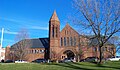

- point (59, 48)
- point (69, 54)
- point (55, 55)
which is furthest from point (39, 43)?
point (69, 54)

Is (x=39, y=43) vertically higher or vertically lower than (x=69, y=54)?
higher

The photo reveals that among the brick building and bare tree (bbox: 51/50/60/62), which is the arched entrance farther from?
bare tree (bbox: 51/50/60/62)

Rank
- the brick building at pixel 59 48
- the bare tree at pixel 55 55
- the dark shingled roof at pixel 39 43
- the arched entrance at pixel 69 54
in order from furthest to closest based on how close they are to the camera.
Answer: the dark shingled roof at pixel 39 43, the arched entrance at pixel 69 54, the bare tree at pixel 55 55, the brick building at pixel 59 48

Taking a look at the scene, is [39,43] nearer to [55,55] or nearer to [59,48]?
[59,48]

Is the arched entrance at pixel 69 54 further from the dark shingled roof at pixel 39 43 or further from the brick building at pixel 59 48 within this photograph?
the dark shingled roof at pixel 39 43

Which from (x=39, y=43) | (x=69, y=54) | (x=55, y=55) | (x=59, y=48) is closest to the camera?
(x=55, y=55)

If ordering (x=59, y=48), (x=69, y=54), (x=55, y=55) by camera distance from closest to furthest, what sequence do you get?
(x=55, y=55), (x=59, y=48), (x=69, y=54)

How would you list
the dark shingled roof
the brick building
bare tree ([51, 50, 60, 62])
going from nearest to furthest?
the brick building → bare tree ([51, 50, 60, 62]) → the dark shingled roof

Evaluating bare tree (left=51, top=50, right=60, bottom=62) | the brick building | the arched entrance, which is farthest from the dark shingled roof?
the arched entrance

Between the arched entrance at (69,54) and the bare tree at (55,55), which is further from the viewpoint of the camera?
the arched entrance at (69,54)

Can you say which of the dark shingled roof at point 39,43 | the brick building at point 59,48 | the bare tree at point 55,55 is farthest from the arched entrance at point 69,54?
the dark shingled roof at point 39,43

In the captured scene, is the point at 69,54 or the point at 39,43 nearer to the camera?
the point at 69,54

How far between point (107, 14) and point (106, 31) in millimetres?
2843

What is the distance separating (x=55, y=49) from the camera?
250 feet
